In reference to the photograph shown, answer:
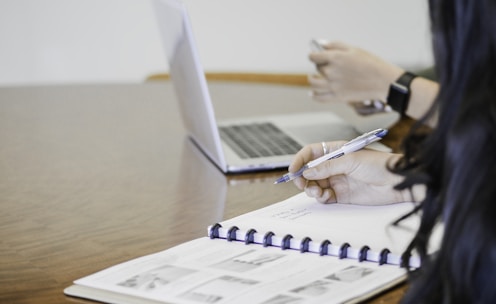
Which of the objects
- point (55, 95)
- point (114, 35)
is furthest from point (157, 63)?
point (55, 95)

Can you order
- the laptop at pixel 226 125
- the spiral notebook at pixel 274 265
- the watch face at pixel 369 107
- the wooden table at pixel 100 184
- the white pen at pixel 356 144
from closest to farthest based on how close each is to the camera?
the spiral notebook at pixel 274 265, the wooden table at pixel 100 184, the white pen at pixel 356 144, the laptop at pixel 226 125, the watch face at pixel 369 107

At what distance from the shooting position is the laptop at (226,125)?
156 cm

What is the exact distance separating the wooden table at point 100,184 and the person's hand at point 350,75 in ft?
0.47

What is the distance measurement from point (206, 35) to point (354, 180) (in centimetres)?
271

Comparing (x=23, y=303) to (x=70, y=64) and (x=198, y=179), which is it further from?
(x=70, y=64)

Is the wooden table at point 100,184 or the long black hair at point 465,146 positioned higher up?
the long black hair at point 465,146

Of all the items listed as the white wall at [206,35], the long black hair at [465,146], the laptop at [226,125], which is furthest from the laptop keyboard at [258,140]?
the white wall at [206,35]

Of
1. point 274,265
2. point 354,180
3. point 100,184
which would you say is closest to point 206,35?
point 100,184

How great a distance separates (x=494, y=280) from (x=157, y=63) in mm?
3350

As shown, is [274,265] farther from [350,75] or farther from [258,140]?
[350,75]

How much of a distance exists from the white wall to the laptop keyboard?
2042 mm

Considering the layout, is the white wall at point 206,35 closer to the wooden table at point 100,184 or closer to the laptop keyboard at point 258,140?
the wooden table at point 100,184

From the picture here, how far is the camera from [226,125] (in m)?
1.92

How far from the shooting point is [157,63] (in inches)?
157
